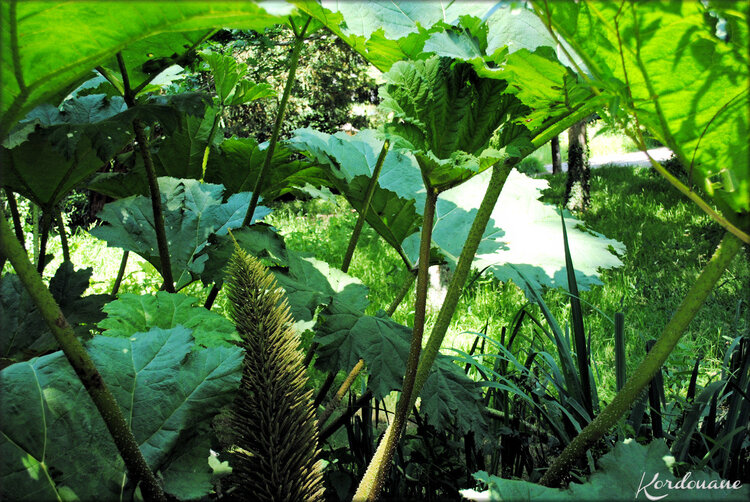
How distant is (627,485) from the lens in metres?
0.83

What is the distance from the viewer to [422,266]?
3.61 feet

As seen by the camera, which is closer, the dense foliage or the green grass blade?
the dense foliage

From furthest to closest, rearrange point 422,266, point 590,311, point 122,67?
point 590,311 < point 122,67 < point 422,266

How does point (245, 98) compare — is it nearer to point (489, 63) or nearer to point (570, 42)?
point (489, 63)

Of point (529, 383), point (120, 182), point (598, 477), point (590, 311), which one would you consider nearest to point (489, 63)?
point (598, 477)

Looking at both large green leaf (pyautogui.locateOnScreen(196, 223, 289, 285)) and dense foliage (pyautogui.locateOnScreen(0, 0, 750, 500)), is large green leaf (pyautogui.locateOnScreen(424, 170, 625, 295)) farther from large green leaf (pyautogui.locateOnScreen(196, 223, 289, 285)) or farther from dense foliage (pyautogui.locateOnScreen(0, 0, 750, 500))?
large green leaf (pyautogui.locateOnScreen(196, 223, 289, 285))

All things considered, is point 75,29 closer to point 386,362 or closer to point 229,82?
point 386,362

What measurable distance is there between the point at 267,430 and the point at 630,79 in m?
0.83

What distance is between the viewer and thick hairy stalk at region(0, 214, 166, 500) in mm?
678

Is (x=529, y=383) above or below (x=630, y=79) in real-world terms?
below

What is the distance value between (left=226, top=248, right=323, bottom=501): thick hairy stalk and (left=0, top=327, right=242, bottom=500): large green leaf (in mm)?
105

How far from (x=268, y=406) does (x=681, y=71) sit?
852 mm

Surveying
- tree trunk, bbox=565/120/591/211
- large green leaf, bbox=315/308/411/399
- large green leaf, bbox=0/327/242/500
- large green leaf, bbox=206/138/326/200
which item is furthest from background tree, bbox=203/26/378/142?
large green leaf, bbox=0/327/242/500

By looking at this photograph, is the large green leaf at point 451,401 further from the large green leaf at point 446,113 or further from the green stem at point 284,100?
the green stem at point 284,100
